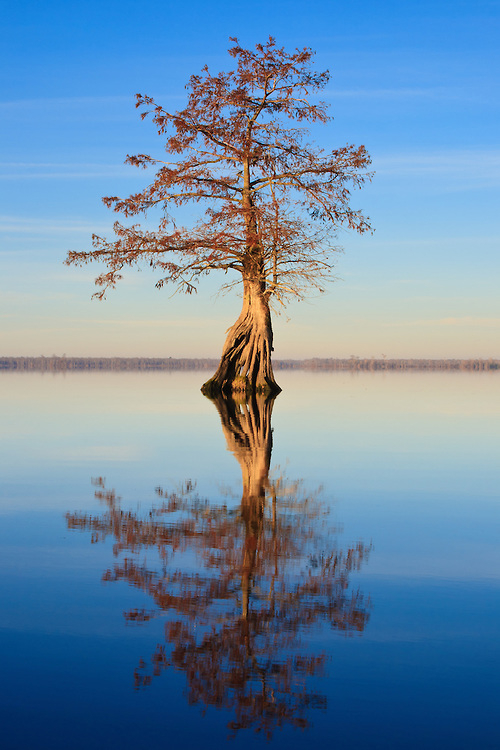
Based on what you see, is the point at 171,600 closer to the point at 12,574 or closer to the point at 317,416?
the point at 12,574

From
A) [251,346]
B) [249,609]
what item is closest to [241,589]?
[249,609]

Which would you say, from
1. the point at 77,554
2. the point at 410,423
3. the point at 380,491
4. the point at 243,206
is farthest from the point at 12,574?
the point at 243,206

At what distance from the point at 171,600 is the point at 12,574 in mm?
1183

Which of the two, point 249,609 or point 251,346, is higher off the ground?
point 251,346

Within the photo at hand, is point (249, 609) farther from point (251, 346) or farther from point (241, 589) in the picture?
point (251, 346)

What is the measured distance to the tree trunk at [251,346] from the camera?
29.5 m

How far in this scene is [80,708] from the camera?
2863 millimetres

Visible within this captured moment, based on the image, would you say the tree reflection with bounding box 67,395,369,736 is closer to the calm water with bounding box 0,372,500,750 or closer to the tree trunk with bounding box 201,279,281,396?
the calm water with bounding box 0,372,500,750

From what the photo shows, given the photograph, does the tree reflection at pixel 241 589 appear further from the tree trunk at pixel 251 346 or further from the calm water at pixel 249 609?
the tree trunk at pixel 251 346

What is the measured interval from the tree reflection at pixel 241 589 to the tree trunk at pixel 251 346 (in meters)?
22.2

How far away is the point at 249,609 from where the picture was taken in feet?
12.8

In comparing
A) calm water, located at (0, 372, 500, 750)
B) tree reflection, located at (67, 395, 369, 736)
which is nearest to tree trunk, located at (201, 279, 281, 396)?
calm water, located at (0, 372, 500, 750)

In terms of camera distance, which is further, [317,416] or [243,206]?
[243,206]

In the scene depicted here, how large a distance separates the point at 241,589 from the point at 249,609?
305 mm
